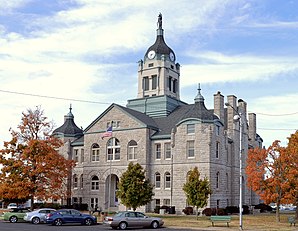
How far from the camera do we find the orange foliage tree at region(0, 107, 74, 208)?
48125 mm

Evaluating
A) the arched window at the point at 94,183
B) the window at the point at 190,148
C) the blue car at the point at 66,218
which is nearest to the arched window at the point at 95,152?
the arched window at the point at 94,183

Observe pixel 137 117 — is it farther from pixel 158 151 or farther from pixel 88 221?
pixel 88 221

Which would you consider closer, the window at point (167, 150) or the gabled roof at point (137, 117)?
the window at point (167, 150)

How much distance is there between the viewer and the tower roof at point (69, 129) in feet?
223

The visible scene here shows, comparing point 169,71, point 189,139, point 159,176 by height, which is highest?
point 169,71

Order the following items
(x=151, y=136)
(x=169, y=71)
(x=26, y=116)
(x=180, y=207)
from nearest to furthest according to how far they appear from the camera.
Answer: (x=26, y=116)
(x=180, y=207)
(x=151, y=136)
(x=169, y=71)

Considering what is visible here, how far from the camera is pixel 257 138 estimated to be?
73.0 metres

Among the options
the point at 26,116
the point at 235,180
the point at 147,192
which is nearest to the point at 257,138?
the point at 235,180

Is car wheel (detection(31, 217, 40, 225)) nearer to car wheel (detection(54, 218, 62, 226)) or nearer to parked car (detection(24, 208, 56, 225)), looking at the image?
parked car (detection(24, 208, 56, 225))

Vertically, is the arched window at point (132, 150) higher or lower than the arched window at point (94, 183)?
higher

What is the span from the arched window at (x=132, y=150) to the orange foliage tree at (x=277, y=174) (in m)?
19.6

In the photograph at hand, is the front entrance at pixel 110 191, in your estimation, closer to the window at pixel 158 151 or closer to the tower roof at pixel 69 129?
the window at pixel 158 151

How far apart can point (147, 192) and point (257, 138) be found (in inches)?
1279

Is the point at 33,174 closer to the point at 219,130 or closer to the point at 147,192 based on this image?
the point at 147,192
